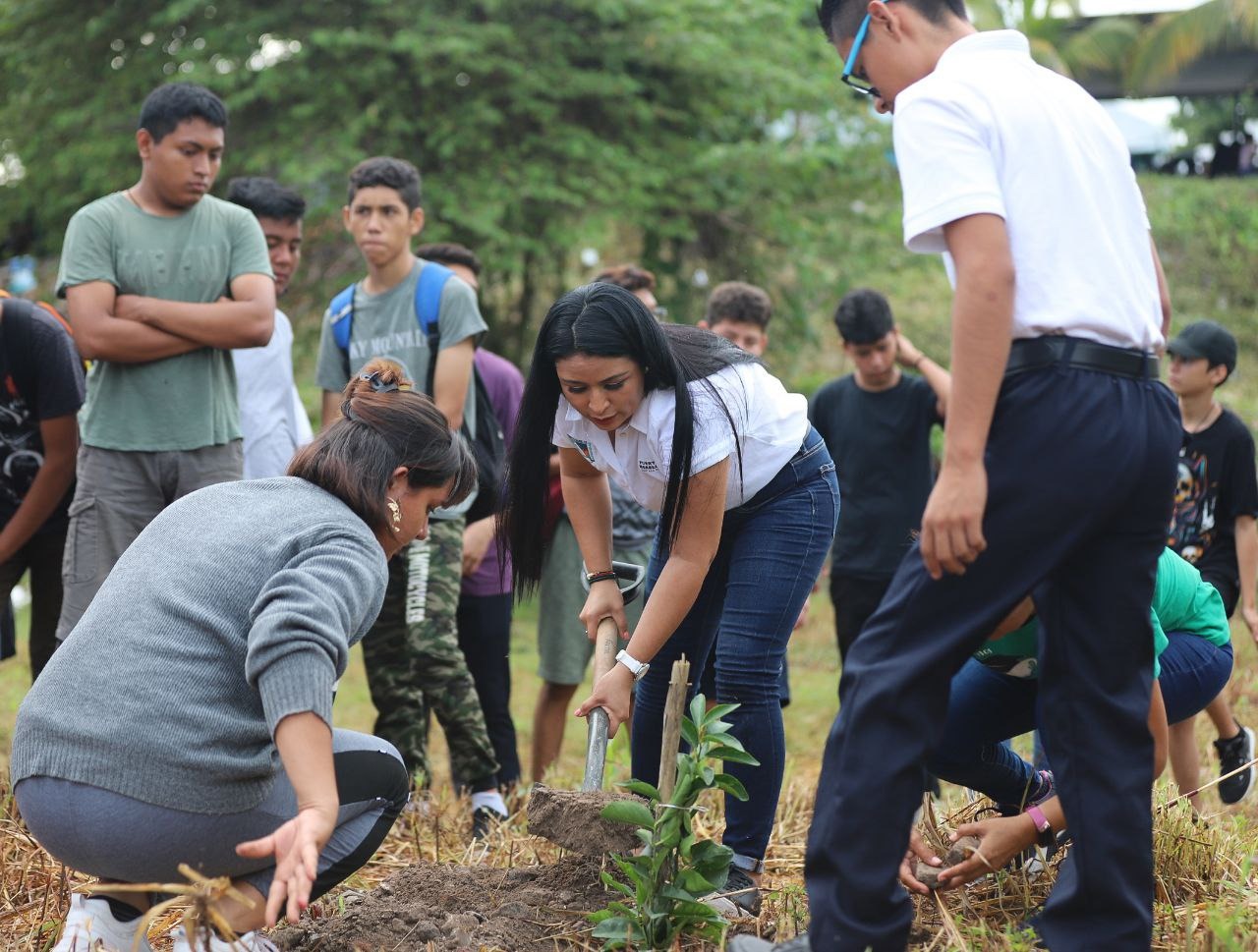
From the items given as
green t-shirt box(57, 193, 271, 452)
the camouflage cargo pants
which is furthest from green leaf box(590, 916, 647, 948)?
green t-shirt box(57, 193, 271, 452)

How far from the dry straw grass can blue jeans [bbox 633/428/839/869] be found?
24 cm

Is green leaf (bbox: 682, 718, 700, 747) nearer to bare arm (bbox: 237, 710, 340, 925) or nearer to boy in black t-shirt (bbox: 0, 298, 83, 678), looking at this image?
bare arm (bbox: 237, 710, 340, 925)

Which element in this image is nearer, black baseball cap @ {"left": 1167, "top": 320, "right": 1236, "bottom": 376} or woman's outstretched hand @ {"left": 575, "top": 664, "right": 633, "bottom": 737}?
woman's outstretched hand @ {"left": 575, "top": 664, "right": 633, "bottom": 737}

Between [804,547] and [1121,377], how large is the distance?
1.21 metres

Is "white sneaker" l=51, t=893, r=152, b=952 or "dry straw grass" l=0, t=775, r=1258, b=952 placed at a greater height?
"white sneaker" l=51, t=893, r=152, b=952

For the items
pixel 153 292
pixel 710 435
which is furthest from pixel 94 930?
pixel 153 292

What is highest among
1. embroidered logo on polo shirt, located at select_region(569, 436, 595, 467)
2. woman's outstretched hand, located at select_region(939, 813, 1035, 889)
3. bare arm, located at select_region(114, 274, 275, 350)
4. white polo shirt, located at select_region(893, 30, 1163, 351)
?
white polo shirt, located at select_region(893, 30, 1163, 351)

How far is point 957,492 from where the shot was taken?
2.55 meters

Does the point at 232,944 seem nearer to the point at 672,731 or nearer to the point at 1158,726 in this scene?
the point at 672,731

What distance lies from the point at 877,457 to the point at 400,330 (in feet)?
7.79

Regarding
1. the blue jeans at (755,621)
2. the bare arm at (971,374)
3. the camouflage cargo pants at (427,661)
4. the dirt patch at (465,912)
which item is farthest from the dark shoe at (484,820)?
the bare arm at (971,374)

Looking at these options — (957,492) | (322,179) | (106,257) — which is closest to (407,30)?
(322,179)

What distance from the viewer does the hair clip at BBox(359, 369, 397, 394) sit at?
3.27 m

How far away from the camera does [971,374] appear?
2.53m
